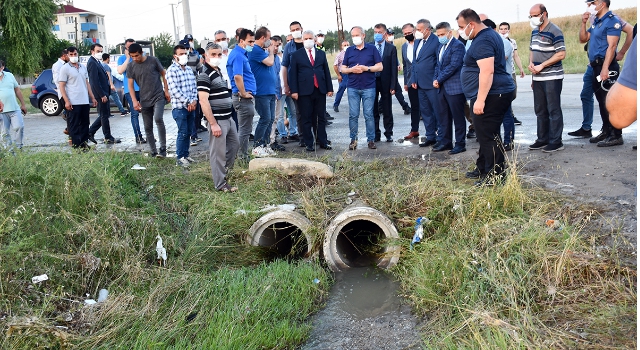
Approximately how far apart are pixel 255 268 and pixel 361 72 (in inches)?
174

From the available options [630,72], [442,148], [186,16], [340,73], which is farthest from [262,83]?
[186,16]

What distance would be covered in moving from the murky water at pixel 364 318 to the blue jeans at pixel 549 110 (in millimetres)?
3617

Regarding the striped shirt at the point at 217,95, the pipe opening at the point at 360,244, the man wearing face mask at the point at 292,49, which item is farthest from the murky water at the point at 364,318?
the man wearing face mask at the point at 292,49

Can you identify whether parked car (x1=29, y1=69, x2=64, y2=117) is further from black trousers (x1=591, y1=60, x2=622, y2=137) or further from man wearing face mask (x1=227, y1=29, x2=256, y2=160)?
black trousers (x1=591, y1=60, x2=622, y2=137)

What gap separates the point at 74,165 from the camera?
237 inches

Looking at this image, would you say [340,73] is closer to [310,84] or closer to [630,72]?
[310,84]

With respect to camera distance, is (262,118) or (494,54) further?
(262,118)

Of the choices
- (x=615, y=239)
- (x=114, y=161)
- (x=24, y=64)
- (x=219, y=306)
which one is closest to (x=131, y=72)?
(x=114, y=161)

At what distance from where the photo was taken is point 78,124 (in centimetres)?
983

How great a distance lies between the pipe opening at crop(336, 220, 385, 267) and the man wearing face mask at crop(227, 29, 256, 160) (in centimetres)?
234

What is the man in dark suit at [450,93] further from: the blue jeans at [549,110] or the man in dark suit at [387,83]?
the man in dark suit at [387,83]

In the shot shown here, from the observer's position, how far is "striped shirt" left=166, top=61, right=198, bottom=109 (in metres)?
8.30

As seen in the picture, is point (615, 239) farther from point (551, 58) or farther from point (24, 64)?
point (24, 64)

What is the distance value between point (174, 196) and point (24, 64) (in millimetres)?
27363
